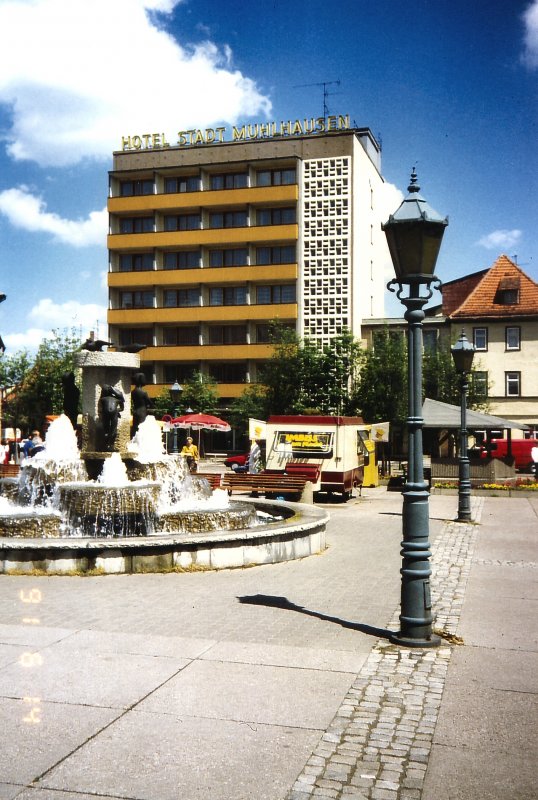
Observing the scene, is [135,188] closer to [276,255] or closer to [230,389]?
[276,255]

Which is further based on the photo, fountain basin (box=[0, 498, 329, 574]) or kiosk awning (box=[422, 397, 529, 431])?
kiosk awning (box=[422, 397, 529, 431])

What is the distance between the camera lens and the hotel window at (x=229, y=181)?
6078 centimetres

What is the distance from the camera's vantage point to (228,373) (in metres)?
61.0

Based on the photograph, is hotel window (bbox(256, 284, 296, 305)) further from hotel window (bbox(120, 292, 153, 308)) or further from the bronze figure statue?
the bronze figure statue

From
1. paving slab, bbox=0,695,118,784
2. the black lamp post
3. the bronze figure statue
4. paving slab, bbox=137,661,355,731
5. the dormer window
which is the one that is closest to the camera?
paving slab, bbox=0,695,118,784

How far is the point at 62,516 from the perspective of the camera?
11641 millimetres

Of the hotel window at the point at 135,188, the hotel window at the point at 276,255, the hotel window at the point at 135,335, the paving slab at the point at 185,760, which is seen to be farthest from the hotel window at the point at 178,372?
the paving slab at the point at 185,760

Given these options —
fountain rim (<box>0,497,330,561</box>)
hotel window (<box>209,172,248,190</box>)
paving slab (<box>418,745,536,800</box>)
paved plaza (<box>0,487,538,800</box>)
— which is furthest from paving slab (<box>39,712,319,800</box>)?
hotel window (<box>209,172,248,190</box>)

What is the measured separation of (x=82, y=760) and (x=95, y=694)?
42.1 inches

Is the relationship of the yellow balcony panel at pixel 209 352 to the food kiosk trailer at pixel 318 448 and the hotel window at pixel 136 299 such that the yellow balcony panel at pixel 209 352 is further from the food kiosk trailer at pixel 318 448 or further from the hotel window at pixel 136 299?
the food kiosk trailer at pixel 318 448

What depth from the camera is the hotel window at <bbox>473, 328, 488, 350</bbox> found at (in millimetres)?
54656

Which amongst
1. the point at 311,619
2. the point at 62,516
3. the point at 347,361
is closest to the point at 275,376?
the point at 347,361

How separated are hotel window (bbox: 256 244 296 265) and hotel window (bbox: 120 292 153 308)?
9.35 meters

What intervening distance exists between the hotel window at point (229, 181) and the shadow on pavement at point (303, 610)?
54.9 metres
